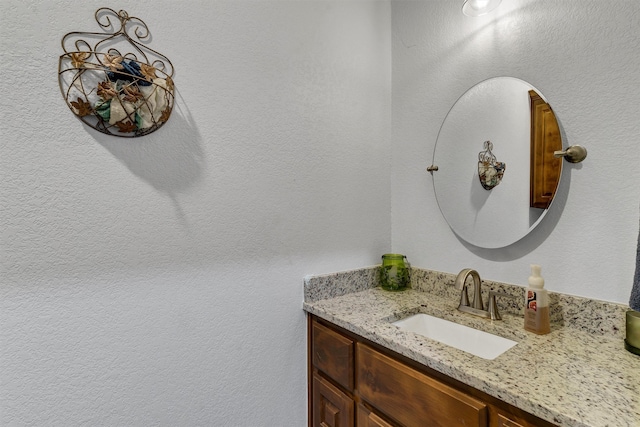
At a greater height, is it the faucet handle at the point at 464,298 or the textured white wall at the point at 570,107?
the textured white wall at the point at 570,107

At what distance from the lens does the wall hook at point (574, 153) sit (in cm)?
96

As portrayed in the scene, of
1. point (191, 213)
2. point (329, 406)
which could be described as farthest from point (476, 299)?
point (191, 213)

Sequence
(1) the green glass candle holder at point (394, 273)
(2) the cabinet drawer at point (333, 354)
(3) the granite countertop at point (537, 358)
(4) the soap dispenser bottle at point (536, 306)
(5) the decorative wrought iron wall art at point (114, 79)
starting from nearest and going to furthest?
(3) the granite countertop at point (537, 358)
(5) the decorative wrought iron wall art at point (114, 79)
(4) the soap dispenser bottle at point (536, 306)
(2) the cabinet drawer at point (333, 354)
(1) the green glass candle holder at point (394, 273)

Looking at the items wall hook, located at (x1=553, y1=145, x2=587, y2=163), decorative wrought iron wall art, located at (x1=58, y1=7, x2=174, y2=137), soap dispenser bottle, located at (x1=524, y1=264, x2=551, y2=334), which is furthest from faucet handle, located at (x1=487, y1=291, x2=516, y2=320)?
decorative wrought iron wall art, located at (x1=58, y1=7, x2=174, y2=137)

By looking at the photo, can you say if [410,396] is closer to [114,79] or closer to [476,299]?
[476,299]

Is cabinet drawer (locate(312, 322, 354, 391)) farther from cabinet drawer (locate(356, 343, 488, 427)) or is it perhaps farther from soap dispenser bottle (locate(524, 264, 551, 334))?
soap dispenser bottle (locate(524, 264, 551, 334))

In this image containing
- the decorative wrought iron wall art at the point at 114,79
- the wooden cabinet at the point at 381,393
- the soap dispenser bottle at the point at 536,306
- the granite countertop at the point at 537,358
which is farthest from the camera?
the soap dispenser bottle at the point at 536,306

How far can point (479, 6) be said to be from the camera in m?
1.12

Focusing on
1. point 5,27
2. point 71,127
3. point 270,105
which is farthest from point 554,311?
point 5,27

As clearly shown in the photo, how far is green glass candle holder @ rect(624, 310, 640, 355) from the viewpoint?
0.80 m

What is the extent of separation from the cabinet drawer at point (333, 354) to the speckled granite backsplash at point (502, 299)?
0.50 feet

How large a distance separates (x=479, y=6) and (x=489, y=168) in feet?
1.93

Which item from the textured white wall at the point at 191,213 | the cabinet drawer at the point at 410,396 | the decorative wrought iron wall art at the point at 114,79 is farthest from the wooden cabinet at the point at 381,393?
the decorative wrought iron wall art at the point at 114,79

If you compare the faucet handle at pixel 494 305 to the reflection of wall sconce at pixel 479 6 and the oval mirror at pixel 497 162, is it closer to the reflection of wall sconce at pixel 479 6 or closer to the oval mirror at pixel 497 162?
the oval mirror at pixel 497 162
